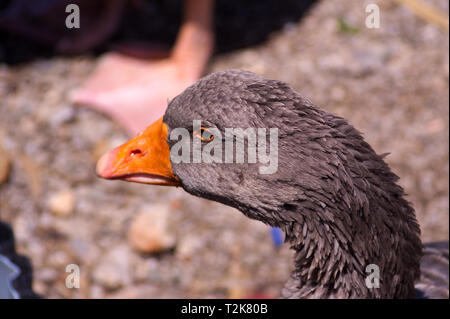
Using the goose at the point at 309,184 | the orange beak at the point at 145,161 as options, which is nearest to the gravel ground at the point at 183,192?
the orange beak at the point at 145,161

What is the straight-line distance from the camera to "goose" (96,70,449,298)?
4.36 feet

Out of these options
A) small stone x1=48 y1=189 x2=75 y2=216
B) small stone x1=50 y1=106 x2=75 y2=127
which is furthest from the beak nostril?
small stone x1=50 y1=106 x2=75 y2=127

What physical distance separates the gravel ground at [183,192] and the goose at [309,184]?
1086 millimetres

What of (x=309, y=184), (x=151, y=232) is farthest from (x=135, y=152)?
(x=151, y=232)

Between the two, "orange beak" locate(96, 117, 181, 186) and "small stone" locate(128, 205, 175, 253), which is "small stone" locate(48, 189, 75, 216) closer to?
"small stone" locate(128, 205, 175, 253)

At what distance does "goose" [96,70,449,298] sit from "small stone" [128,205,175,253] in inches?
43.9

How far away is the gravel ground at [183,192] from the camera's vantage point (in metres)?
2.58

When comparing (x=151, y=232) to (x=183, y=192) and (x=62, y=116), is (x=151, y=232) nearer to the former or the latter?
(x=183, y=192)

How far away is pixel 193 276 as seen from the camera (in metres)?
2.56

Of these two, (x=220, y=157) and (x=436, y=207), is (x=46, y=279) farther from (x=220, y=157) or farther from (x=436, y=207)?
(x=436, y=207)

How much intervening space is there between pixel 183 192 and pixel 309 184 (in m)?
1.59

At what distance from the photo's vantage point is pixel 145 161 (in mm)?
1672

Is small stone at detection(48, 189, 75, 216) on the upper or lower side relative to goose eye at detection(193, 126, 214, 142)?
lower

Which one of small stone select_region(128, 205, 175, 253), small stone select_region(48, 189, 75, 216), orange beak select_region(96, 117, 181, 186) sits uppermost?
orange beak select_region(96, 117, 181, 186)
